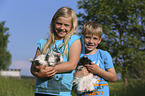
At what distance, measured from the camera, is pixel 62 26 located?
2.56 meters

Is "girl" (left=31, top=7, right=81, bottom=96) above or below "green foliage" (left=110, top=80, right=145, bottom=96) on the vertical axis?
above

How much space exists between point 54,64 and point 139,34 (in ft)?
57.0

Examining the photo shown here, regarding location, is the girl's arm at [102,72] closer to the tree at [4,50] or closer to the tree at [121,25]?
the tree at [121,25]

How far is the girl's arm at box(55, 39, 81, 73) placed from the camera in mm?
2316

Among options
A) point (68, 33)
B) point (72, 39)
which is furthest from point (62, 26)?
point (72, 39)

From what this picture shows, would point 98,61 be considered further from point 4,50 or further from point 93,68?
A: point 4,50

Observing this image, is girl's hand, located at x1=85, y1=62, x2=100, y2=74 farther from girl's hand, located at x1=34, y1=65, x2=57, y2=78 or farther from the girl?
girl's hand, located at x1=34, y1=65, x2=57, y2=78

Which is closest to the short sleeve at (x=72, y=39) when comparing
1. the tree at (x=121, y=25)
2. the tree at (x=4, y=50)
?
the tree at (x=121, y=25)

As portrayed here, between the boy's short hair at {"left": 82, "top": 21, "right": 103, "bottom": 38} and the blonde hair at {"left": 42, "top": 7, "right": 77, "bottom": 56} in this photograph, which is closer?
the blonde hair at {"left": 42, "top": 7, "right": 77, "bottom": 56}

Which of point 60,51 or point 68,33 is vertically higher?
point 68,33

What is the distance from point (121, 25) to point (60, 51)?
16809 mm

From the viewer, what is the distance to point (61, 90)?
7.76 feet

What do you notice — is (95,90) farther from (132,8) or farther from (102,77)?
(132,8)

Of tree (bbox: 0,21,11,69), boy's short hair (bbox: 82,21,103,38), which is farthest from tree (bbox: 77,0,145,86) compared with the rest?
tree (bbox: 0,21,11,69)
